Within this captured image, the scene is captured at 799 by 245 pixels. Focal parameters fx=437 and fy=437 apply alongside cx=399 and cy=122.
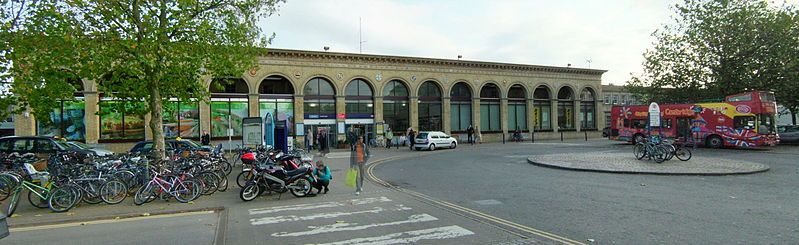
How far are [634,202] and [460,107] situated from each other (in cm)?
3186

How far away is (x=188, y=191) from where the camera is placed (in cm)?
1011

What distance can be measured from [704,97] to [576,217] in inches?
1192

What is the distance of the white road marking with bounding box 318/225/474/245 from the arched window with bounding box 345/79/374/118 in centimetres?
2919

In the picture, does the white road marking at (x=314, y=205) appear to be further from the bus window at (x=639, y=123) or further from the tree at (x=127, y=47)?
the bus window at (x=639, y=123)

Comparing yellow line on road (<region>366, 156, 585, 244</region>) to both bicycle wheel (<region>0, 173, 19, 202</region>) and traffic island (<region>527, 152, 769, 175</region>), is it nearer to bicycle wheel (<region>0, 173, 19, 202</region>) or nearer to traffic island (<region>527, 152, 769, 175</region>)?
traffic island (<region>527, 152, 769, 175</region>)

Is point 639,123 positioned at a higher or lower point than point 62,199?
higher

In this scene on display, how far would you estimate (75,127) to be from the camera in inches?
1094

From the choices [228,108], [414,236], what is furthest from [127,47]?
[228,108]

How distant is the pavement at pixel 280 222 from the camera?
6277 millimetres

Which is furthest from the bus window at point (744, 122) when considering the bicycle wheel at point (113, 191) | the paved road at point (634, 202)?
the bicycle wheel at point (113, 191)

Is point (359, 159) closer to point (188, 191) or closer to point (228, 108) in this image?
point (188, 191)

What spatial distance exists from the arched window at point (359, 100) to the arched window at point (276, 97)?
4.57 meters

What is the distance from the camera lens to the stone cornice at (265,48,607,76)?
33.0 m

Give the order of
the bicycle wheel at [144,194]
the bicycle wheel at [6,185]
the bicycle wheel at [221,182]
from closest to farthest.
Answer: the bicycle wheel at [144,194] < the bicycle wheel at [6,185] < the bicycle wheel at [221,182]
